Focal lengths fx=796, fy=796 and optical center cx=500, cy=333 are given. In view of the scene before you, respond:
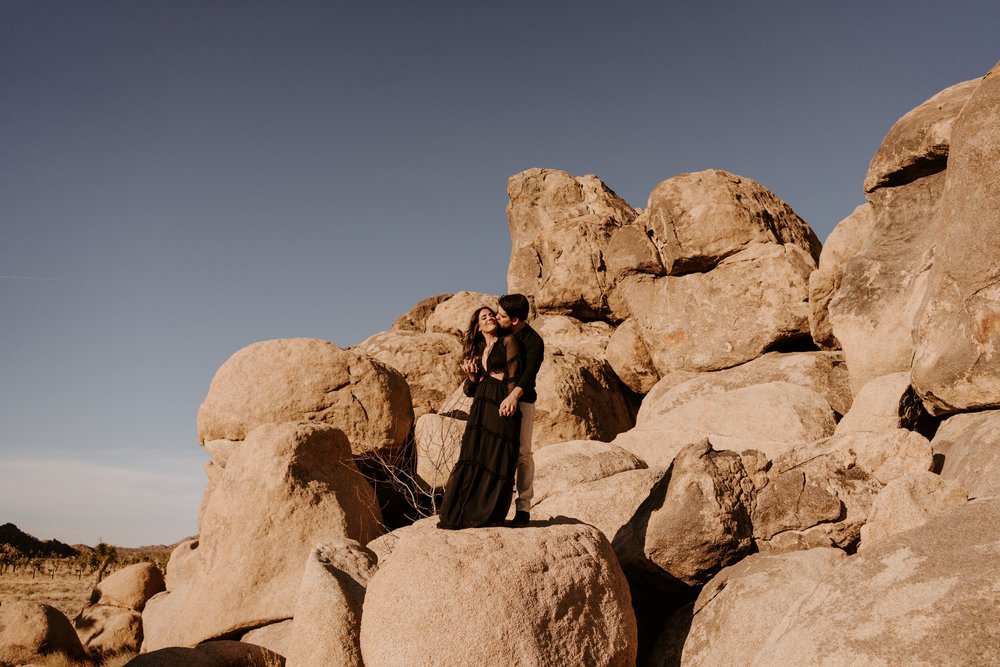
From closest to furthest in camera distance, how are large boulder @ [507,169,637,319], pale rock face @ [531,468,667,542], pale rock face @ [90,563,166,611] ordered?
1. pale rock face @ [531,468,667,542]
2. pale rock face @ [90,563,166,611]
3. large boulder @ [507,169,637,319]

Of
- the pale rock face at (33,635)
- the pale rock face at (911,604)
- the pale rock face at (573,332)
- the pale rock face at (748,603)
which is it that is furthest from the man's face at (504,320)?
the pale rock face at (33,635)

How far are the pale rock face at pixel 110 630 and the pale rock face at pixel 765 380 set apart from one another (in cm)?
904

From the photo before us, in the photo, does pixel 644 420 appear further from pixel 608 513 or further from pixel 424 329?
pixel 424 329

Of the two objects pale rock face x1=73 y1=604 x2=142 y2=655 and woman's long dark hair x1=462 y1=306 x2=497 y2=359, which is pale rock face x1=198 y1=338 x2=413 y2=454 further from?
woman's long dark hair x1=462 y1=306 x2=497 y2=359

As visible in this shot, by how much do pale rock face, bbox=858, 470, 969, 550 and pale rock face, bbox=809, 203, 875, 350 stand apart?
5.83 meters

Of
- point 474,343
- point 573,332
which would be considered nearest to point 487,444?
point 474,343

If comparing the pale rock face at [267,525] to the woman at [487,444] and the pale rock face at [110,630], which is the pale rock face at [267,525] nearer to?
the pale rock face at [110,630]

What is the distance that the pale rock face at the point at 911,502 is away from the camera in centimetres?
564

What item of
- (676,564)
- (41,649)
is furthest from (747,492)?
(41,649)

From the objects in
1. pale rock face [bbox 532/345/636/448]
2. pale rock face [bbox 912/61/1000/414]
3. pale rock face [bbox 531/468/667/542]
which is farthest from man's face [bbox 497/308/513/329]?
pale rock face [bbox 532/345/636/448]

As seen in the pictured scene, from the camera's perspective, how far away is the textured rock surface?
8570mm

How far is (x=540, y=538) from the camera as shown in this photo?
18.8ft

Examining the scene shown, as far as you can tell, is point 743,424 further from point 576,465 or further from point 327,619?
point 327,619

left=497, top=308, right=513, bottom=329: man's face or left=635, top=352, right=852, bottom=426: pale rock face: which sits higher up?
left=497, top=308, right=513, bottom=329: man's face
